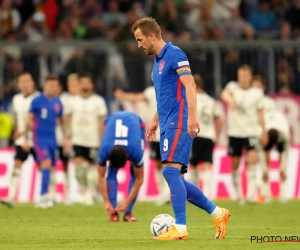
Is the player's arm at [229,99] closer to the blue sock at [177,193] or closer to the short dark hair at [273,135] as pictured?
the short dark hair at [273,135]

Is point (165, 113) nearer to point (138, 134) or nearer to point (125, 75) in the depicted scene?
point (138, 134)

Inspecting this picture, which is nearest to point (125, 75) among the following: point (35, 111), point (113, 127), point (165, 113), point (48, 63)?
point (48, 63)

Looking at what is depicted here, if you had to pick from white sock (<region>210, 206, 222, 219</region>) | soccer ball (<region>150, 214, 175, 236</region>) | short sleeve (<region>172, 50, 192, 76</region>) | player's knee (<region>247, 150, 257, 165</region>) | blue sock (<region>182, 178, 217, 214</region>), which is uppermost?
player's knee (<region>247, 150, 257, 165</region>)

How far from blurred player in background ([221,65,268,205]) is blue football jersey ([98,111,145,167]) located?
17.2 feet

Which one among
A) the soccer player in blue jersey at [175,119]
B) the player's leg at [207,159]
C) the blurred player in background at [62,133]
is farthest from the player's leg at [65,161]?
the soccer player in blue jersey at [175,119]

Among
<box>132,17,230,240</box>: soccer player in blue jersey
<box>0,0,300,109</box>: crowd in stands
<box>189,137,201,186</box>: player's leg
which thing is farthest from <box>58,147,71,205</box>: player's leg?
<box>132,17,230,240</box>: soccer player in blue jersey

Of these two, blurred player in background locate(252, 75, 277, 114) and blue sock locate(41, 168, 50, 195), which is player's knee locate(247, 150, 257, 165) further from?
blue sock locate(41, 168, 50, 195)

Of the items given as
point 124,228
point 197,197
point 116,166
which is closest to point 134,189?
point 116,166

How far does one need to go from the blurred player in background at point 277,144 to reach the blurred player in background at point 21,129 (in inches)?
200

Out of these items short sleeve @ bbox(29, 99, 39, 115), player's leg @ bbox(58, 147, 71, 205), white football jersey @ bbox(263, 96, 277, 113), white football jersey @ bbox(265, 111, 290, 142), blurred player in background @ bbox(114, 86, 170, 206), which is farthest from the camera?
player's leg @ bbox(58, 147, 71, 205)

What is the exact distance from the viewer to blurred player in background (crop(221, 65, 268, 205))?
20672 mm

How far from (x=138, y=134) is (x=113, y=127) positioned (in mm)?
401

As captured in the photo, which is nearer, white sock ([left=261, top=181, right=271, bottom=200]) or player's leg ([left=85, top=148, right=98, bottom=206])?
white sock ([left=261, top=181, right=271, bottom=200])

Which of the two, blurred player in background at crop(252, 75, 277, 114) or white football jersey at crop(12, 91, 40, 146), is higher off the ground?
blurred player in background at crop(252, 75, 277, 114)
